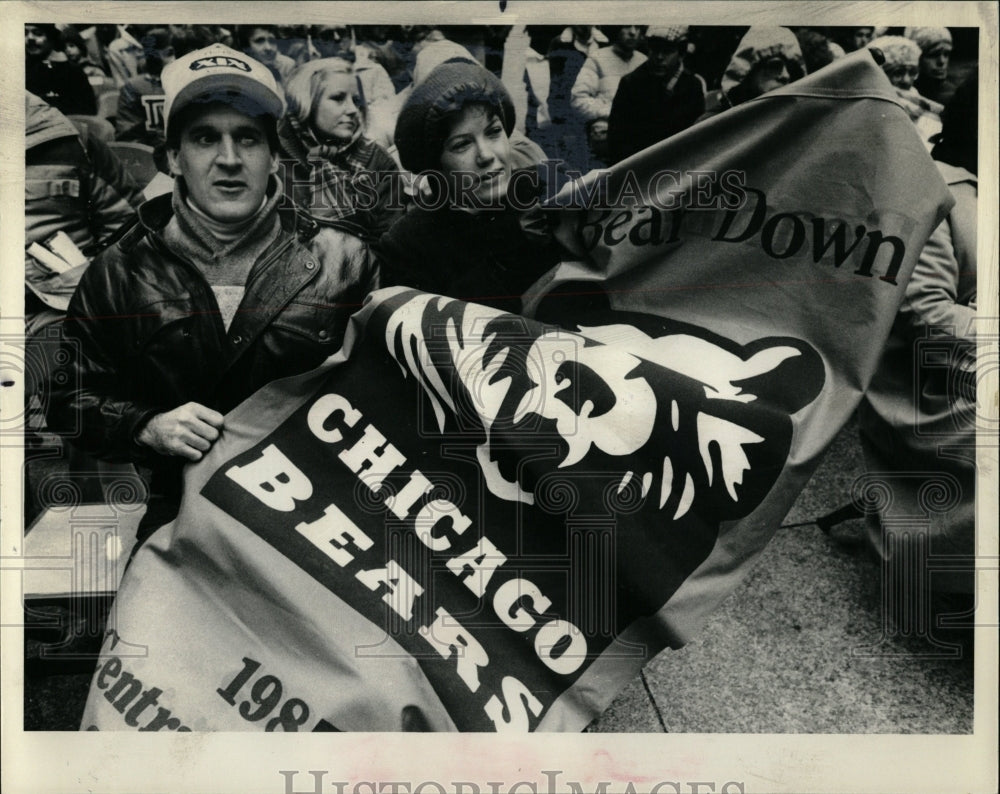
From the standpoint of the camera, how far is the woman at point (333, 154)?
Result: 2193mm

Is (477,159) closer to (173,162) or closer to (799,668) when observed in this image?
(173,162)

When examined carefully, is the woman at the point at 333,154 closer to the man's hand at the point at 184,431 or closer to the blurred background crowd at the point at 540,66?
the blurred background crowd at the point at 540,66

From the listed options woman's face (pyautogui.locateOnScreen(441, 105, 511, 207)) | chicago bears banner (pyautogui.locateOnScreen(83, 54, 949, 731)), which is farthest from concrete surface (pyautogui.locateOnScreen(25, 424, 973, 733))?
woman's face (pyautogui.locateOnScreen(441, 105, 511, 207))

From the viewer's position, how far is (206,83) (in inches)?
85.9

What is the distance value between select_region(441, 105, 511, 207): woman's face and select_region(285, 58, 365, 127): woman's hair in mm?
240

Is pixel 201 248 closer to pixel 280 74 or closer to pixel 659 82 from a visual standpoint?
pixel 280 74

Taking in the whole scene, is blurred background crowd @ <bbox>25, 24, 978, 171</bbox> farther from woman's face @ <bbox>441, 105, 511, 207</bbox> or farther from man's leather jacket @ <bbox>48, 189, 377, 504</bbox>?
man's leather jacket @ <bbox>48, 189, 377, 504</bbox>

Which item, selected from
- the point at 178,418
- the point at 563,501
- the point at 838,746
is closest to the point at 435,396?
the point at 563,501

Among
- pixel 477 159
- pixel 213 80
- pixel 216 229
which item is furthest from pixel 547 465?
pixel 213 80

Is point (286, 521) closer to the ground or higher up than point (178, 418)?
closer to the ground

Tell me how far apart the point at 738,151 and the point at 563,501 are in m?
0.92

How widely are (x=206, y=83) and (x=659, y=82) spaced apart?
107cm

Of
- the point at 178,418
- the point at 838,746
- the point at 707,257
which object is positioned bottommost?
the point at 838,746

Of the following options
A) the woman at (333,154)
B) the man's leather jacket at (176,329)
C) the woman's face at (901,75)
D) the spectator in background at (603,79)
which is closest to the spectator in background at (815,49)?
the woman's face at (901,75)
